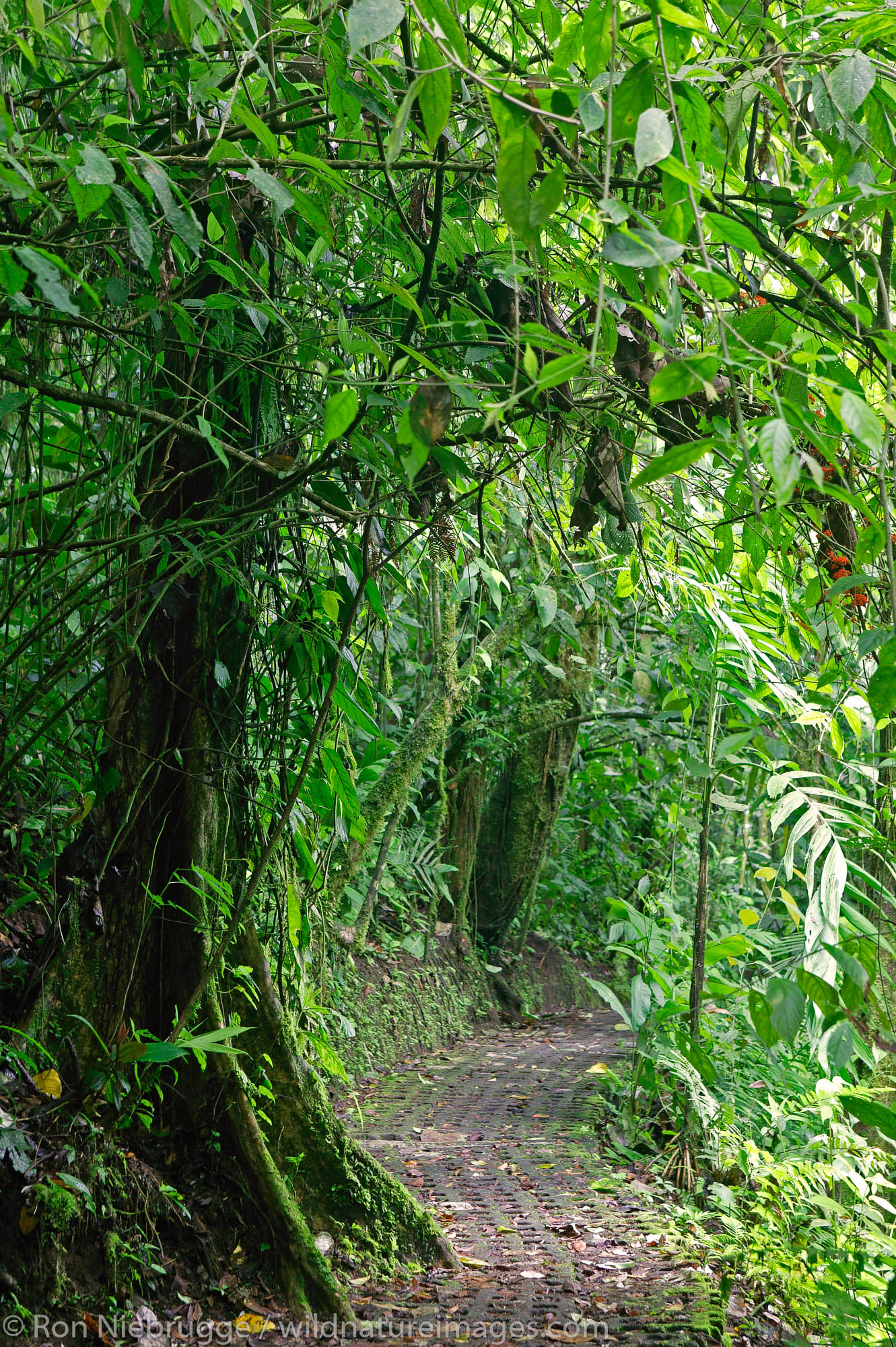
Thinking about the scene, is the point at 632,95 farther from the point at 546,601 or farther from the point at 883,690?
the point at 546,601

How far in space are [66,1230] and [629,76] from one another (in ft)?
7.56

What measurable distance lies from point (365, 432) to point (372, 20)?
2.89ft

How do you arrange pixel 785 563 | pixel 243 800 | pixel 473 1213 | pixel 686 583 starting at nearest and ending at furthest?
pixel 785 563
pixel 243 800
pixel 473 1213
pixel 686 583

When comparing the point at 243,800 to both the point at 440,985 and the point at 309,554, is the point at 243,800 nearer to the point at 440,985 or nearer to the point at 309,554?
the point at 309,554

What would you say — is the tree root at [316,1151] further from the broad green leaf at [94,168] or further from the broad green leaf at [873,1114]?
the broad green leaf at [94,168]

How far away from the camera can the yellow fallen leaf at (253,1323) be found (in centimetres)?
220

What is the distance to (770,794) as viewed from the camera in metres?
3.19

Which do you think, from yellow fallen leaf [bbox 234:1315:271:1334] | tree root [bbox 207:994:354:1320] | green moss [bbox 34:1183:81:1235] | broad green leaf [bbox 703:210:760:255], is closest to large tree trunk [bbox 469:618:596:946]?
tree root [bbox 207:994:354:1320]

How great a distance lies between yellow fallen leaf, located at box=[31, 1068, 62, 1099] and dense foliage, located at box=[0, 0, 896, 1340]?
4cm

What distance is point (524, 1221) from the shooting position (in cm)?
336

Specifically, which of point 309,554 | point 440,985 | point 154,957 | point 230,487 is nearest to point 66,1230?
point 154,957

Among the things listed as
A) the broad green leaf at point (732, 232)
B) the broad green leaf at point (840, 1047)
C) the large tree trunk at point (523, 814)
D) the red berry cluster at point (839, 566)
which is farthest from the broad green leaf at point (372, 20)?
the large tree trunk at point (523, 814)

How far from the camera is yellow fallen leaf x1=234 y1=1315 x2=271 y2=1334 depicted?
220 cm

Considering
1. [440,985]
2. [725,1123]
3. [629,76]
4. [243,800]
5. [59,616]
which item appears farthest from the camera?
[440,985]
